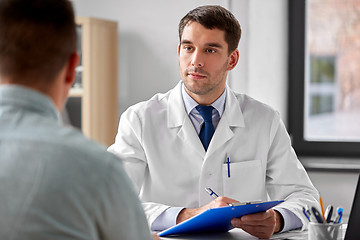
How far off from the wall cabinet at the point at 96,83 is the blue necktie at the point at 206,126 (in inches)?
55.3

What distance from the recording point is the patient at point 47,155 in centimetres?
76

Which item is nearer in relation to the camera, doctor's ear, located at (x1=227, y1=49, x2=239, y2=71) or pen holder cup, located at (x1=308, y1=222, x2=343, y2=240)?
pen holder cup, located at (x1=308, y1=222, x2=343, y2=240)

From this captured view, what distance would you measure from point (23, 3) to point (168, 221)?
1076mm

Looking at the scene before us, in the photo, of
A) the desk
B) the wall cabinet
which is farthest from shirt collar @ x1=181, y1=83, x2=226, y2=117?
the wall cabinet

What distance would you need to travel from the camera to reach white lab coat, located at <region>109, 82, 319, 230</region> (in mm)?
2020

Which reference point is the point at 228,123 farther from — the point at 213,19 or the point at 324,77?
the point at 324,77

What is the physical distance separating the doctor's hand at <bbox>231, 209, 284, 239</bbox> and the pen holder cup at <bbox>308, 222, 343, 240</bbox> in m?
0.18

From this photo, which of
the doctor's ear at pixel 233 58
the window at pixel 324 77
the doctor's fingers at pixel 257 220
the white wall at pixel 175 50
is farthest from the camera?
the window at pixel 324 77

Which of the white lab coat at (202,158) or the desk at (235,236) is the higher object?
the white lab coat at (202,158)

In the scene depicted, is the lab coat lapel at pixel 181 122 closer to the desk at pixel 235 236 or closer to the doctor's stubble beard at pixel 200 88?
the doctor's stubble beard at pixel 200 88

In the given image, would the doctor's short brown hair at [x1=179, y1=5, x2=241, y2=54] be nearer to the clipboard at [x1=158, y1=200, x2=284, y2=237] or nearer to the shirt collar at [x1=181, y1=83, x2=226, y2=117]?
the shirt collar at [x1=181, y1=83, x2=226, y2=117]

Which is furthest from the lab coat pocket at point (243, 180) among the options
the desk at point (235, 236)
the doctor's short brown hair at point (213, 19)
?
the doctor's short brown hair at point (213, 19)

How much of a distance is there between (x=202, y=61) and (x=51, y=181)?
1.36m

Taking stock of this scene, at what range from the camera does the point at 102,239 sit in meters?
0.84
